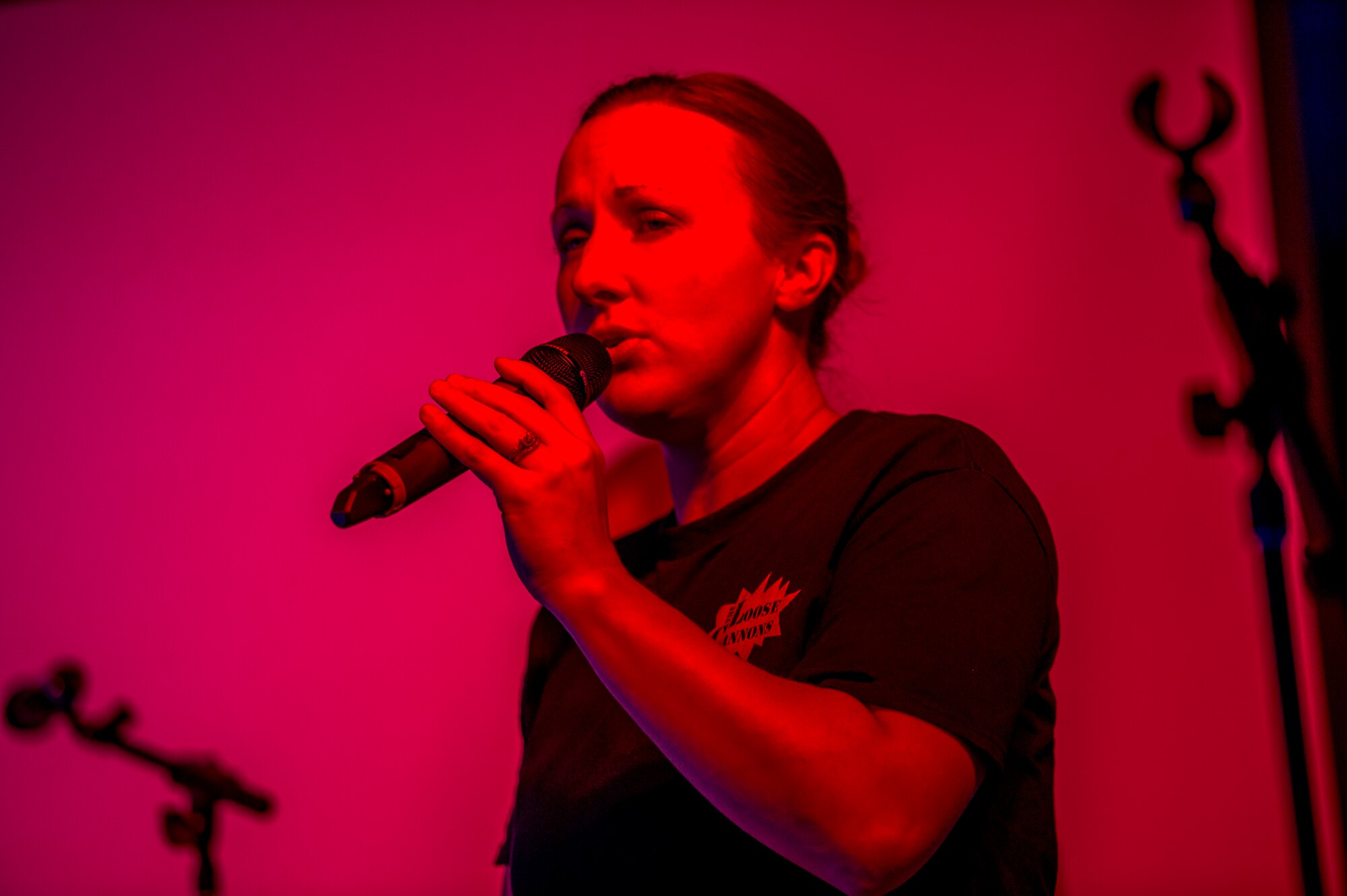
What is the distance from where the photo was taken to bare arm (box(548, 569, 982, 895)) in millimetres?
696

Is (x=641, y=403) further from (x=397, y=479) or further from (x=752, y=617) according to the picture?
(x=397, y=479)

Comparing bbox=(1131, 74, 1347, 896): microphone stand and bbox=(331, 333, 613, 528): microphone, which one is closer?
bbox=(331, 333, 613, 528): microphone

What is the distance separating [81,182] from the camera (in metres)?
2.50

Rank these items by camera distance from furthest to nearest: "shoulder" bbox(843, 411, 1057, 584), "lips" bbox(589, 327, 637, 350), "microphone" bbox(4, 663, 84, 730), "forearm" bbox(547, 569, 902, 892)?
"microphone" bbox(4, 663, 84, 730) < "lips" bbox(589, 327, 637, 350) < "shoulder" bbox(843, 411, 1057, 584) < "forearm" bbox(547, 569, 902, 892)

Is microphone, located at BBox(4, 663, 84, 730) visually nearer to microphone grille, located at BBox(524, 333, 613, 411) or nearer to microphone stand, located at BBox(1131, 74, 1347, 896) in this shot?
microphone grille, located at BBox(524, 333, 613, 411)

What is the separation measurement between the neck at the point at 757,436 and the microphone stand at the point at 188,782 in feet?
3.87

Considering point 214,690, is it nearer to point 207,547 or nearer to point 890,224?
point 207,547

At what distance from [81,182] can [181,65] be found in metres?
0.37

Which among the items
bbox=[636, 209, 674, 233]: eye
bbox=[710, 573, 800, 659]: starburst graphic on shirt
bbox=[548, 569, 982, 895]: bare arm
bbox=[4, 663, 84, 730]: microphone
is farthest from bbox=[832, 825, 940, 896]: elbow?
bbox=[4, 663, 84, 730]: microphone

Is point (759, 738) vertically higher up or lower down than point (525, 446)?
lower down

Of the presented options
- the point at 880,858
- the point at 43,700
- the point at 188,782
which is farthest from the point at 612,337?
the point at 43,700

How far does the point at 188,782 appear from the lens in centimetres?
193

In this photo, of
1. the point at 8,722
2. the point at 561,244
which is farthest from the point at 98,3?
the point at 561,244

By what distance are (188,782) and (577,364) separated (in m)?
1.42
